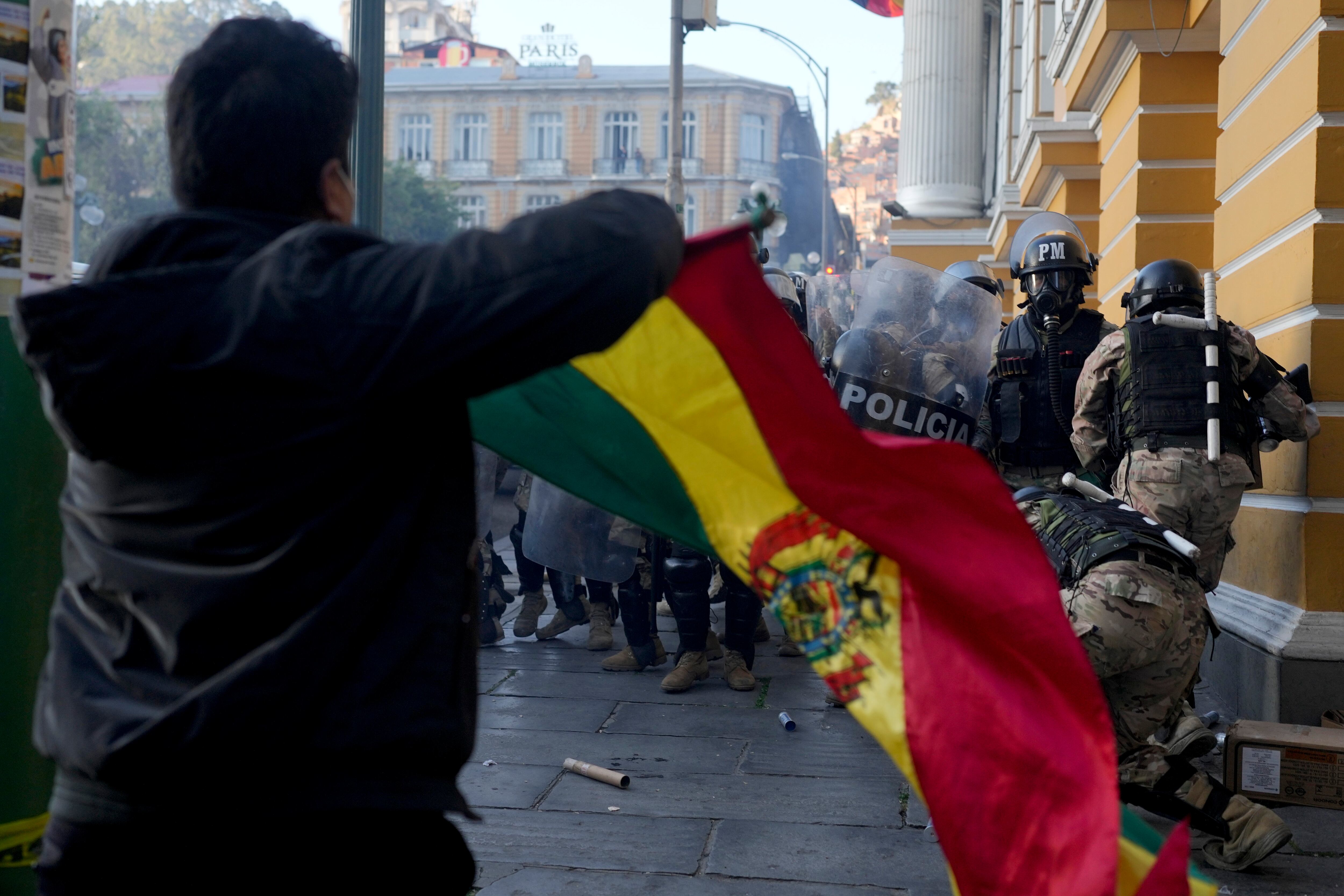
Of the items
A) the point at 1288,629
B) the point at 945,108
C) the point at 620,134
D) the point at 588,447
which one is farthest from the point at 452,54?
the point at 588,447

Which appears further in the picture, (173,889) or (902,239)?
(902,239)

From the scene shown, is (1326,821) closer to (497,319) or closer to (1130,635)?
(1130,635)

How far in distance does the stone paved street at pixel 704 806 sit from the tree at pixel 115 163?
46565 mm

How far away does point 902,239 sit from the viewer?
63.3 feet

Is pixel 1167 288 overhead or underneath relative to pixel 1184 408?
overhead

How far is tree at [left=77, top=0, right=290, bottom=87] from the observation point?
67.0m

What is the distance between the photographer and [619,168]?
6612cm

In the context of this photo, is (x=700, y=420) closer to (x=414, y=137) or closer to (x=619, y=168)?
(x=619, y=168)

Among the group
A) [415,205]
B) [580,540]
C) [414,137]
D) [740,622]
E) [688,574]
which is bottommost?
[740,622]

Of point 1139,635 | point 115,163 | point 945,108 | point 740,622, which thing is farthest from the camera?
point 115,163

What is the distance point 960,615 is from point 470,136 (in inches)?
2746

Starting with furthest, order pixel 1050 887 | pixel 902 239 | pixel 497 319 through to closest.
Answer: pixel 902 239 < pixel 1050 887 < pixel 497 319

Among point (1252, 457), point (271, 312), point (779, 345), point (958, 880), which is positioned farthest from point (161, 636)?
point (1252, 457)

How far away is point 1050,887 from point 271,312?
129 centimetres
